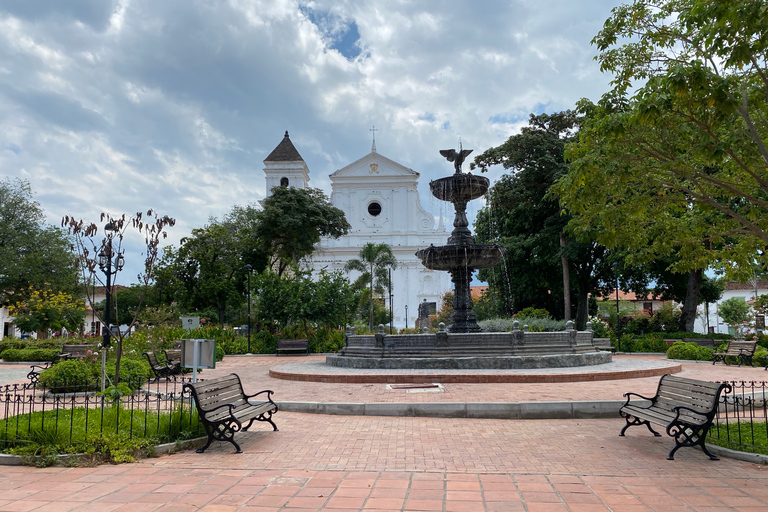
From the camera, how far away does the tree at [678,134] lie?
244 inches

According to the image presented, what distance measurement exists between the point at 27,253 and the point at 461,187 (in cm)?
3362

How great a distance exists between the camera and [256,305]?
2717 centimetres

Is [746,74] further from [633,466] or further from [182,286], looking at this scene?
[182,286]

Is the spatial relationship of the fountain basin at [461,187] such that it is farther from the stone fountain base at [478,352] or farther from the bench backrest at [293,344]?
the bench backrest at [293,344]

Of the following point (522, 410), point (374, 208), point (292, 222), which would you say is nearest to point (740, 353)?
point (522, 410)

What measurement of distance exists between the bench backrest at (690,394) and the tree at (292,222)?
3002 cm

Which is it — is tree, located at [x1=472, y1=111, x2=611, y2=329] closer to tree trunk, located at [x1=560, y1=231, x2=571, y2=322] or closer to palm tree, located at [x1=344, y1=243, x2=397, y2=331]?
tree trunk, located at [x1=560, y1=231, x2=571, y2=322]

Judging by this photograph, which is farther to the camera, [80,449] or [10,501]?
[80,449]

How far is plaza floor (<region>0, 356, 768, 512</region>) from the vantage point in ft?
15.3

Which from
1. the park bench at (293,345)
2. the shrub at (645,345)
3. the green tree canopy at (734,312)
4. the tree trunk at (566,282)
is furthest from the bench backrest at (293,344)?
the green tree canopy at (734,312)

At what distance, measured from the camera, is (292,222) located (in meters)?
35.9

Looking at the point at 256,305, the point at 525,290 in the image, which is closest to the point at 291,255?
the point at 256,305

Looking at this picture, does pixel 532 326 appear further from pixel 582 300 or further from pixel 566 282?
pixel 582 300

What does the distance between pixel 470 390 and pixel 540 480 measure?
216 inches
